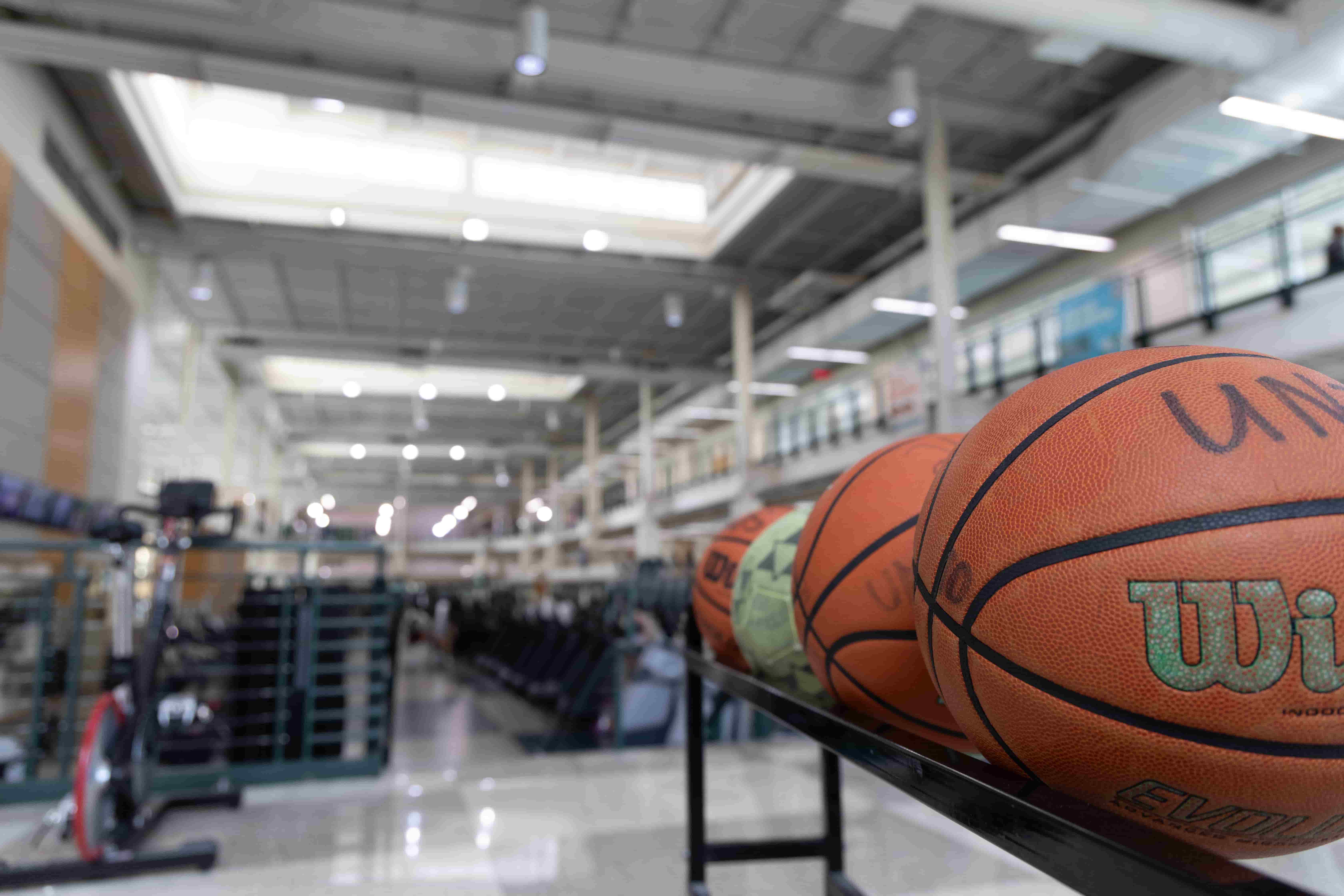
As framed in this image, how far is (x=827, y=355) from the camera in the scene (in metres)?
16.6

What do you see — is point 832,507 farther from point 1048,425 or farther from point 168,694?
point 168,694

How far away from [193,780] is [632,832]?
246 cm

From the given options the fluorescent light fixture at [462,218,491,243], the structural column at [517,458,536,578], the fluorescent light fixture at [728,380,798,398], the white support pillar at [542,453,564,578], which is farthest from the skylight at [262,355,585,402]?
the structural column at [517,458,536,578]

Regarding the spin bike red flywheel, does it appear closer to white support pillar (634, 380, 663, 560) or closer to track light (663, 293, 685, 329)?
track light (663, 293, 685, 329)

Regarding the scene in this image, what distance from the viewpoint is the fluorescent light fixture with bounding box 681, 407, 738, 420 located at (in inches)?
814

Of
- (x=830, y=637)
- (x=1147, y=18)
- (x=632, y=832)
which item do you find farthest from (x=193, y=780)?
(x=1147, y=18)

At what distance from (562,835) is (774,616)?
2308 millimetres

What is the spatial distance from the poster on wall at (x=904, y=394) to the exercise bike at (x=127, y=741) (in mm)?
8194

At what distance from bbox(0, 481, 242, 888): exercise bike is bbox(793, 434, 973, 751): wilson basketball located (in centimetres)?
289

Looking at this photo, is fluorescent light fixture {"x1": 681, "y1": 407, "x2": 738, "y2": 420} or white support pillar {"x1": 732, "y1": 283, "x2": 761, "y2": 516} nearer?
white support pillar {"x1": 732, "y1": 283, "x2": 761, "y2": 516}

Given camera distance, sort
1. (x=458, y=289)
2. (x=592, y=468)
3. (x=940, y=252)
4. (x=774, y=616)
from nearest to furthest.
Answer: (x=774, y=616), (x=940, y=252), (x=458, y=289), (x=592, y=468)

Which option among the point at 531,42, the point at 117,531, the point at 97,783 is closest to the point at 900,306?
the point at 531,42

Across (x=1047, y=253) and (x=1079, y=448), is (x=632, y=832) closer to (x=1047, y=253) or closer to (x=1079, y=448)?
(x=1079, y=448)

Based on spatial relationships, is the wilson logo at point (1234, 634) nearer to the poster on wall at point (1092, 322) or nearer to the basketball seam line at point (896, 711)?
the basketball seam line at point (896, 711)
